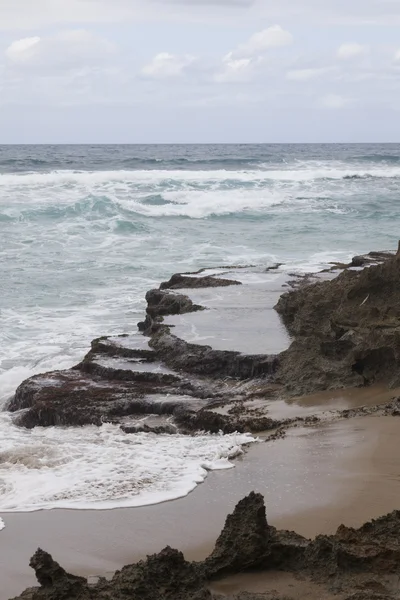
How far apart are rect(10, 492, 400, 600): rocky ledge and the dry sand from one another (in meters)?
0.61

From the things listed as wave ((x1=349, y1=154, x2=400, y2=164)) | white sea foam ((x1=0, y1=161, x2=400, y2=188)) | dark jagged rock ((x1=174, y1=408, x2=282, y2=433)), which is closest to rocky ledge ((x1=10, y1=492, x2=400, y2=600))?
dark jagged rock ((x1=174, y1=408, x2=282, y2=433))

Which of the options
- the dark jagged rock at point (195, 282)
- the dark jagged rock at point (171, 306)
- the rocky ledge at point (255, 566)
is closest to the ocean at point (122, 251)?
the dark jagged rock at point (195, 282)

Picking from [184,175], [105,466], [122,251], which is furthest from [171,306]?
[184,175]

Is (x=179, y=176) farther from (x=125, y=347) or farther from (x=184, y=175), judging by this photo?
(x=125, y=347)

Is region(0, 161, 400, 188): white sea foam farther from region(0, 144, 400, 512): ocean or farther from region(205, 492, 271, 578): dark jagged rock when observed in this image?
region(205, 492, 271, 578): dark jagged rock

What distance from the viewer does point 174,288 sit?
10.4m

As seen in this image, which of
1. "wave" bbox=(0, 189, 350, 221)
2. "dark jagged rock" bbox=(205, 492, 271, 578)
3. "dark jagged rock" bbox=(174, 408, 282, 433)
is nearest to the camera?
"dark jagged rock" bbox=(205, 492, 271, 578)

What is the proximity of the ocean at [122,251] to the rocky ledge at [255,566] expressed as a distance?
1368 mm

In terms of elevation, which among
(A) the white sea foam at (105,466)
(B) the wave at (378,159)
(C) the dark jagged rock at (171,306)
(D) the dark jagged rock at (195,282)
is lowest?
(A) the white sea foam at (105,466)

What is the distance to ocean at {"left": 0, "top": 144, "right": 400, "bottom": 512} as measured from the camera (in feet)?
17.8

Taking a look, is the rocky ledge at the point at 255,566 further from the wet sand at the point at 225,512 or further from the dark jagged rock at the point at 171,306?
the dark jagged rock at the point at 171,306

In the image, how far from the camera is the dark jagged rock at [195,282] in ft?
34.4

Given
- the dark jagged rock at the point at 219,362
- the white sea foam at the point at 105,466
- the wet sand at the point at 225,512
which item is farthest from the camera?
the dark jagged rock at the point at 219,362

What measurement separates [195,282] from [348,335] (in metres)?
3.83
